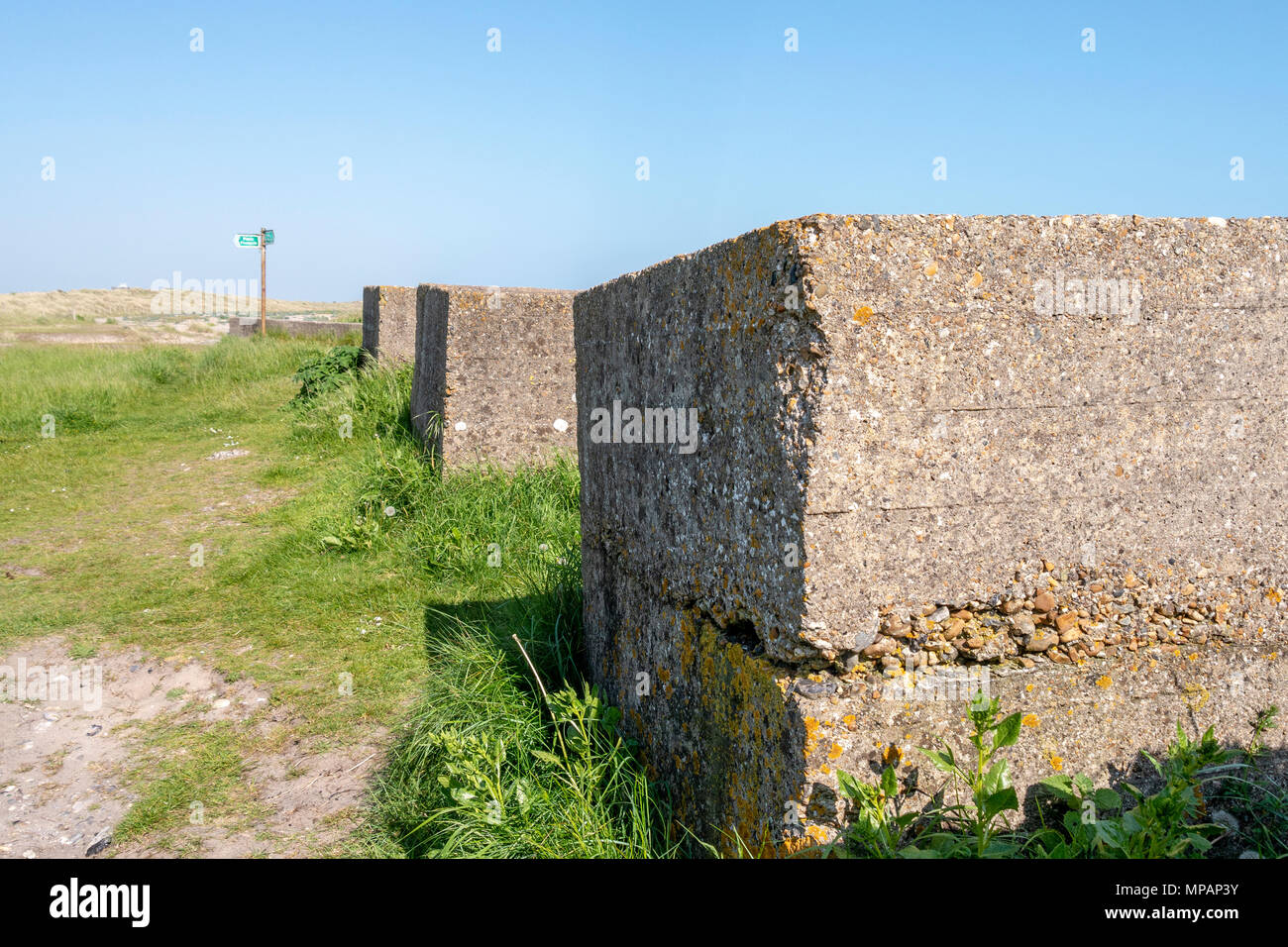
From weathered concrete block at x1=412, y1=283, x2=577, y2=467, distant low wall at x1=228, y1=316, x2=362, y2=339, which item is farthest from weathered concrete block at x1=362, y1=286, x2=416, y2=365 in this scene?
distant low wall at x1=228, y1=316, x2=362, y2=339

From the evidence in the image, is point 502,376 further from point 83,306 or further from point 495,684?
point 83,306

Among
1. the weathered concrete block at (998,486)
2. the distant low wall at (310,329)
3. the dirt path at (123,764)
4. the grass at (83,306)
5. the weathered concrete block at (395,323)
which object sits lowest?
the dirt path at (123,764)

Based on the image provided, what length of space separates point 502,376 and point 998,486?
5.25m

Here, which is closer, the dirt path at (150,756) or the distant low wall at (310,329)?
the dirt path at (150,756)

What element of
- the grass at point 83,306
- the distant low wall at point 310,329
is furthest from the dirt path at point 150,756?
the grass at point 83,306

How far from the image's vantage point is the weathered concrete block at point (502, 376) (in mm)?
6695

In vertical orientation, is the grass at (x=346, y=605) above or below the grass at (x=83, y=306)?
below

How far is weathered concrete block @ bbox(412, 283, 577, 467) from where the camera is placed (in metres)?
6.70

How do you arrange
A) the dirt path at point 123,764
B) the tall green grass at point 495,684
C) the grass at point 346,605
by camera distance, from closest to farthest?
the tall green grass at point 495,684
the grass at point 346,605
the dirt path at point 123,764

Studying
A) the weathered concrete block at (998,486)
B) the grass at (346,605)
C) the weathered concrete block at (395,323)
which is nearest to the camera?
the weathered concrete block at (998,486)

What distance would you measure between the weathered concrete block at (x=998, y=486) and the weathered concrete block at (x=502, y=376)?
185 inches

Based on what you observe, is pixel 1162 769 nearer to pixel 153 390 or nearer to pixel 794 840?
pixel 794 840

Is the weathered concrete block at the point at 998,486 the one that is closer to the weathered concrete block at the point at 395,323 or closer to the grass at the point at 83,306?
the weathered concrete block at the point at 395,323

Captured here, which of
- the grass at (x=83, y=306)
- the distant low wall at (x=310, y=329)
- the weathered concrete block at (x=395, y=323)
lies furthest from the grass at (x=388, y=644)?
the grass at (x=83, y=306)
